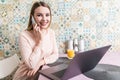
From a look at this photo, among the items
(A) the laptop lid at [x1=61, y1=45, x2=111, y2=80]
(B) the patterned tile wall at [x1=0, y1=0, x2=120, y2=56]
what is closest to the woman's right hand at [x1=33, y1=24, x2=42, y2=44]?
(B) the patterned tile wall at [x1=0, y1=0, x2=120, y2=56]

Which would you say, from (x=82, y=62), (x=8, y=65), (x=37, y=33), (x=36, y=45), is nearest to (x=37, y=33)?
(x=37, y=33)

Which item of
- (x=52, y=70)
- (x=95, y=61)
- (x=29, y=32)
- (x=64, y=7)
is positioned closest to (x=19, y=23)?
(x=29, y=32)

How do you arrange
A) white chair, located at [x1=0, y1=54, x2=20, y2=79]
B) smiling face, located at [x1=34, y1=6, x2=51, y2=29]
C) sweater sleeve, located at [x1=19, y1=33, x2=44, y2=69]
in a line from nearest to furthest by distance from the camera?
sweater sleeve, located at [x1=19, y1=33, x2=44, y2=69] < smiling face, located at [x1=34, y1=6, x2=51, y2=29] < white chair, located at [x1=0, y1=54, x2=20, y2=79]

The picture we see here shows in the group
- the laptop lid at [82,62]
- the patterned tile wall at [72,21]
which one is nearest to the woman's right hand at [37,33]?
the patterned tile wall at [72,21]

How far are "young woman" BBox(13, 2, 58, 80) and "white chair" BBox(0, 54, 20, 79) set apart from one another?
0.19m

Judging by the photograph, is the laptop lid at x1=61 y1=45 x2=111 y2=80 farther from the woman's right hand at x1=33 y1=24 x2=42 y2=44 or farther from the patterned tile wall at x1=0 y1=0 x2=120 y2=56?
the patterned tile wall at x1=0 y1=0 x2=120 y2=56

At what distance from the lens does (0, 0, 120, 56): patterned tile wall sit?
2.07 metres

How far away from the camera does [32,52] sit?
1.68 metres

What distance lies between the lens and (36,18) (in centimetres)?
182

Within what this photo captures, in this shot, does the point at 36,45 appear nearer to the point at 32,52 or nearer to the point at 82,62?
the point at 32,52

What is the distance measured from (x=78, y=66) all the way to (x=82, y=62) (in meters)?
0.03

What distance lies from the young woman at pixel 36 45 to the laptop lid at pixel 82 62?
404 millimetres

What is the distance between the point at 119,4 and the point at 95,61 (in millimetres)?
1019

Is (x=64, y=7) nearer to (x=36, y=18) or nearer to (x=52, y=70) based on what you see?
(x=36, y=18)
